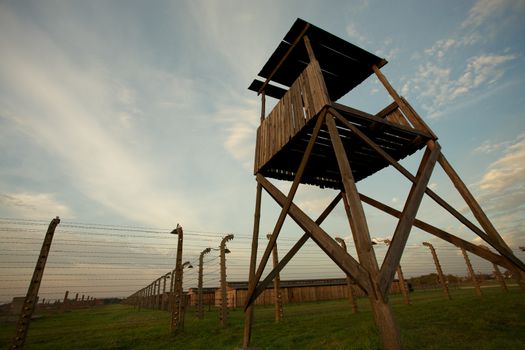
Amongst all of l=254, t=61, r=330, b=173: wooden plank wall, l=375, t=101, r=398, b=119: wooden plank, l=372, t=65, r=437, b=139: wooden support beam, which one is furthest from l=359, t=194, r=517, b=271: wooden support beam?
l=254, t=61, r=330, b=173: wooden plank wall

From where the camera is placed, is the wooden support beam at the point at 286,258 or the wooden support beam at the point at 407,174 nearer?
the wooden support beam at the point at 407,174

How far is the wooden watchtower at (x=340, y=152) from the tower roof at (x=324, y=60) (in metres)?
0.02

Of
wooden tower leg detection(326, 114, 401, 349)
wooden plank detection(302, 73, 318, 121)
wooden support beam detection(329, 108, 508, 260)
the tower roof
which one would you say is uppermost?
the tower roof

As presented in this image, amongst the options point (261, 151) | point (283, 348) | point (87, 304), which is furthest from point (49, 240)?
point (87, 304)

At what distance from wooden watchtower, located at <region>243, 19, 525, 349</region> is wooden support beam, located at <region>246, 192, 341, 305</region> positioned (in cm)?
2

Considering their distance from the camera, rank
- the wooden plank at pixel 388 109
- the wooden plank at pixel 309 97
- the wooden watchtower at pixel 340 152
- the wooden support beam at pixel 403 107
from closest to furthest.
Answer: the wooden watchtower at pixel 340 152 → the wooden plank at pixel 309 97 → the wooden support beam at pixel 403 107 → the wooden plank at pixel 388 109

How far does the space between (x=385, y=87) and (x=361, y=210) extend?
4.10 m

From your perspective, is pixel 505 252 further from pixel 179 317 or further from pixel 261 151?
pixel 179 317

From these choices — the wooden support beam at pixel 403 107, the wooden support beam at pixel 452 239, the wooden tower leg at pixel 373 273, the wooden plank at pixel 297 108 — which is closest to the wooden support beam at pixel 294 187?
the wooden plank at pixel 297 108

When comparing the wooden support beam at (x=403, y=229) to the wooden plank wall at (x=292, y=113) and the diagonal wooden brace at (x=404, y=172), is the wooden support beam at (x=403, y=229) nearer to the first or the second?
the diagonal wooden brace at (x=404, y=172)

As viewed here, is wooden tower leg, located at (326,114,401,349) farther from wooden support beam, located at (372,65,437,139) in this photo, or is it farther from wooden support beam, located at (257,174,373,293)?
wooden support beam, located at (372,65,437,139)

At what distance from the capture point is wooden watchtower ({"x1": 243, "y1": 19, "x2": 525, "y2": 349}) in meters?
3.41

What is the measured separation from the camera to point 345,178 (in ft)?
12.3

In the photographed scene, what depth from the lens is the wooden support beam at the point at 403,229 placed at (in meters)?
3.05
